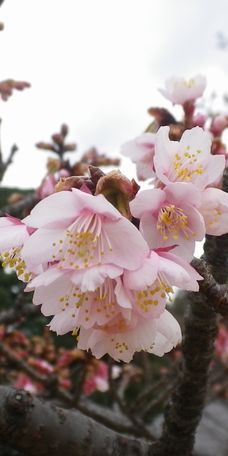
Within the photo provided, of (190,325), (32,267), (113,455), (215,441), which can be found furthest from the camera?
(215,441)

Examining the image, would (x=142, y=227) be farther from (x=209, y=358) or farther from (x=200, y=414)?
(x=200, y=414)

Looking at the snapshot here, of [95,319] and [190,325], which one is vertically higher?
[95,319]

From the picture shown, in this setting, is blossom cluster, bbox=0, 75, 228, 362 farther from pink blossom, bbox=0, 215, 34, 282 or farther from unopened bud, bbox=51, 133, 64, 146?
unopened bud, bbox=51, 133, 64, 146

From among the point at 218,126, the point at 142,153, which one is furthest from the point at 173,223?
the point at 218,126

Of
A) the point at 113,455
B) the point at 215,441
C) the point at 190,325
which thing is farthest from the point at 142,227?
the point at 215,441

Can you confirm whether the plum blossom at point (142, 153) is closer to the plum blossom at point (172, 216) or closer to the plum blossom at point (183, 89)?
the plum blossom at point (183, 89)
